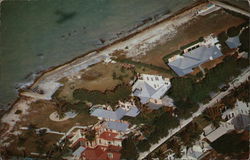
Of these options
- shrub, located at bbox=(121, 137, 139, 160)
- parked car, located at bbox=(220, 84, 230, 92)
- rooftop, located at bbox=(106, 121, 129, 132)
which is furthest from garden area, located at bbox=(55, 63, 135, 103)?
parked car, located at bbox=(220, 84, 230, 92)

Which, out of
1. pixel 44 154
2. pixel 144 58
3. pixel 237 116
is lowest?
pixel 44 154

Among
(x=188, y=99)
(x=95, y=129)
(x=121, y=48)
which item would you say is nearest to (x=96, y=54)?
(x=121, y=48)

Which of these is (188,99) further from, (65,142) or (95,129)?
(65,142)

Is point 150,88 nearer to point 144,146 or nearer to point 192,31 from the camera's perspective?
point 144,146

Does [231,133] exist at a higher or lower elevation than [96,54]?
lower

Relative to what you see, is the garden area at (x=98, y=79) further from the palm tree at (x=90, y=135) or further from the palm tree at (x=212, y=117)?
the palm tree at (x=212, y=117)

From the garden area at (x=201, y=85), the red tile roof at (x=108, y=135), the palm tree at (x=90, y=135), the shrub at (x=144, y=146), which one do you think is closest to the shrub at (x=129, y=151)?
the shrub at (x=144, y=146)

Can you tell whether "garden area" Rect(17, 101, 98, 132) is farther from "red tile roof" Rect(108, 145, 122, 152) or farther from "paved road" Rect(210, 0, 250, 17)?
"paved road" Rect(210, 0, 250, 17)
